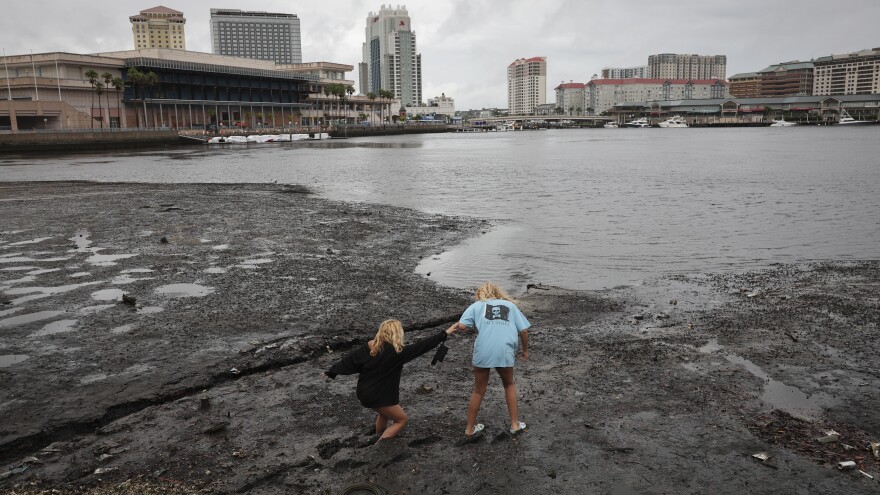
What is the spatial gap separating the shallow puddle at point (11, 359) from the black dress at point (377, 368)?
19.0ft

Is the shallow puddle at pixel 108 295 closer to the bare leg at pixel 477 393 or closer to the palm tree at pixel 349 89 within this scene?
the bare leg at pixel 477 393

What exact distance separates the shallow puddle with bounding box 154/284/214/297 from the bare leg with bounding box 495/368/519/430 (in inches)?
326

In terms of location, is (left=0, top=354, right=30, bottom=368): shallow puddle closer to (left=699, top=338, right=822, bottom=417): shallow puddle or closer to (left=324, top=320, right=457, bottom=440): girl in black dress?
(left=324, top=320, right=457, bottom=440): girl in black dress

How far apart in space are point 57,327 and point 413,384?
6.70 metres

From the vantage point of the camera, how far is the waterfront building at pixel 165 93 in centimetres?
10631

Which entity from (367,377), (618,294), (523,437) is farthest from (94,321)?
(618,294)

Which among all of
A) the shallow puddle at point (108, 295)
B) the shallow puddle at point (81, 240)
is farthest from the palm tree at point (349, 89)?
the shallow puddle at point (108, 295)

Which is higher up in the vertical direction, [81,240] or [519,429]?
[81,240]

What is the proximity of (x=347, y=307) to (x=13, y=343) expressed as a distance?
5.50 meters

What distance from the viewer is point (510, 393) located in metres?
7.17

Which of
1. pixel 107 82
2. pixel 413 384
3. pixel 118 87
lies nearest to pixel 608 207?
pixel 413 384

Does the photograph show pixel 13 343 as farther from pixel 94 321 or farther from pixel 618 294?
pixel 618 294

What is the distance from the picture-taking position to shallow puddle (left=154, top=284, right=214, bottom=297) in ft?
43.8

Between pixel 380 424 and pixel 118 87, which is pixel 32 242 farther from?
pixel 118 87
